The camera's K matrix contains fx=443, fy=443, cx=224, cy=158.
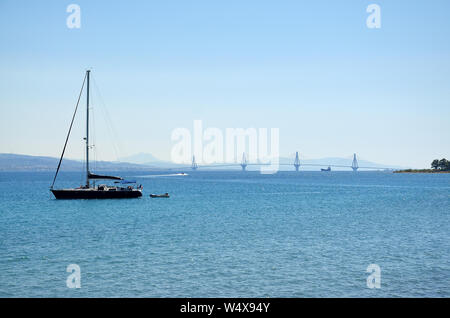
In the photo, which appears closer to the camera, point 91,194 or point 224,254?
point 224,254

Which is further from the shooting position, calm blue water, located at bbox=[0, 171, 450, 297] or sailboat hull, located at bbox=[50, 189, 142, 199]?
sailboat hull, located at bbox=[50, 189, 142, 199]

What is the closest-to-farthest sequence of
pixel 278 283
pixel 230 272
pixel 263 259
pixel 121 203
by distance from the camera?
pixel 278 283 → pixel 230 272 → pixel 263 259 → pixel 121 203

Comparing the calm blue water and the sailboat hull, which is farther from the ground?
the sailboat hull

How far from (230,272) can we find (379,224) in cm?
2770

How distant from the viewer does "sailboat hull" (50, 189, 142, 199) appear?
75.1 meters

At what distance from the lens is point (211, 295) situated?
21.7 meters

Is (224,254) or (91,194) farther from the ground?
(91,194)

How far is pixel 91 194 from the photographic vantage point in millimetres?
75125

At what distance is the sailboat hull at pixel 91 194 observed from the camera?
7512 cm

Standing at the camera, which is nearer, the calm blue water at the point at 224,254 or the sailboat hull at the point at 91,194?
the calm blue water at the point at 224,254

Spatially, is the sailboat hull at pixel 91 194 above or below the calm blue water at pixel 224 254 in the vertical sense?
above
